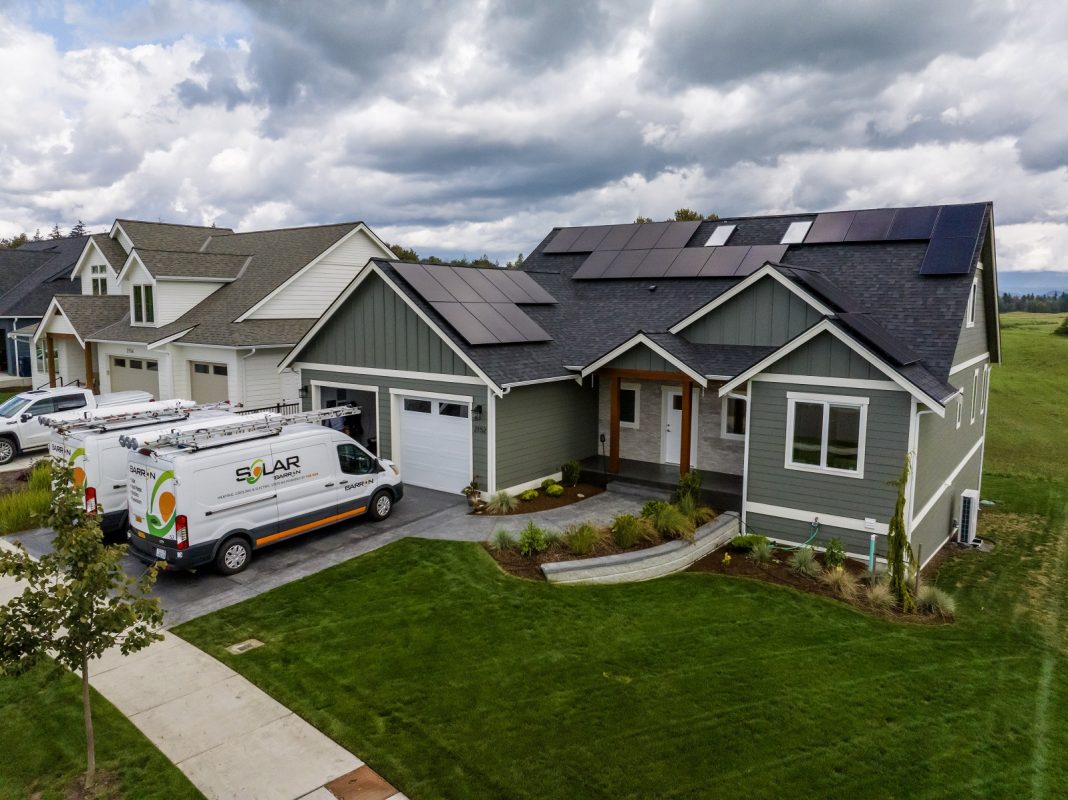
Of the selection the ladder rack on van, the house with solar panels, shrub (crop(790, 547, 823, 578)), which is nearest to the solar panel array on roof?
the house with solar panels

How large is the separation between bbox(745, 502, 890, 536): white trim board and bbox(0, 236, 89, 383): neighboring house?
114 ft

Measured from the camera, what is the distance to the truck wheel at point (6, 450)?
21.3 meters

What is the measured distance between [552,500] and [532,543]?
3783 mm

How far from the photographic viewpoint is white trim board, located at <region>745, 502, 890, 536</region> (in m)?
13.9

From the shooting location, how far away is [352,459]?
15.0 meters

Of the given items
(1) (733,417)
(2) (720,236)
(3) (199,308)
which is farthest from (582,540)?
(3) (199,308)

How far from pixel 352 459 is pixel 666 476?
7766 mm

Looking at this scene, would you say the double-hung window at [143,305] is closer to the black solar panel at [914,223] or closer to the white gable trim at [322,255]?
the white gable trim at [322,255]

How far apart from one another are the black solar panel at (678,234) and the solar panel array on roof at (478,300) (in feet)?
15.5

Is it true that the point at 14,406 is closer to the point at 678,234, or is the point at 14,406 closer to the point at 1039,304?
the point at 678,234

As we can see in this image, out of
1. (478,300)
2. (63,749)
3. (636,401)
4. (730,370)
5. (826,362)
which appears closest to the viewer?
(63,749)

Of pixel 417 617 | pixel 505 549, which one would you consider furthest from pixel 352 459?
pixel 417 617

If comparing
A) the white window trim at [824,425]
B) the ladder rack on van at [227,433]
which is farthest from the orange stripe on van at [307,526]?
the white window trim at [824,425]

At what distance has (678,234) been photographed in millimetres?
23906
